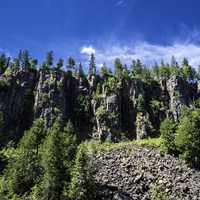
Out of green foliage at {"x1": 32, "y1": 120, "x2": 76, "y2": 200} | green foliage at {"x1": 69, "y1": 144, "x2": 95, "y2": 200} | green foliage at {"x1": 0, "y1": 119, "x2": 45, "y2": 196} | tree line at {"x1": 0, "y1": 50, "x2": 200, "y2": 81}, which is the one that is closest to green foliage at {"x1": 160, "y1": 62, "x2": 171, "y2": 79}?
tree line at {"x1": 0, "y1": 50, "x2": 200, "y2": 81}

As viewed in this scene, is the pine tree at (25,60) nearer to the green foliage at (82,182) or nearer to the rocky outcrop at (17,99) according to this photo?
the rocky outcrop at (17,99)

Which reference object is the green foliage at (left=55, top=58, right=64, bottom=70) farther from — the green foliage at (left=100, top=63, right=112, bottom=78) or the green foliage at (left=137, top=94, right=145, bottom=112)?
the green foliage at (left=137, top=94, right=145, bottom=112)

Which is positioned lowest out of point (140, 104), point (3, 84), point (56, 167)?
point (56, 167)

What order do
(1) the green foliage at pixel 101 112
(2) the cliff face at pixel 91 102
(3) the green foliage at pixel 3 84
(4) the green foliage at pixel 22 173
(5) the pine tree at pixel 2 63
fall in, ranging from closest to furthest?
(4) the green foliage at pixel 22 173 < (2) the cliff face at pixel 91 102 < (1) the green foliage at pixel 101 112 < (3) the green foliage at pixel 3 84 < (5) the pine tree at pixel 2 63

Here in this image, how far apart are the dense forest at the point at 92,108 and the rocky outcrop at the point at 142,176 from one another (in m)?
4.52

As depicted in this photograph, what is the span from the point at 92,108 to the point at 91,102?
2.93m

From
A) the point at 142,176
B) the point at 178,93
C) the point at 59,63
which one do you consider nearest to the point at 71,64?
the point at 59,63

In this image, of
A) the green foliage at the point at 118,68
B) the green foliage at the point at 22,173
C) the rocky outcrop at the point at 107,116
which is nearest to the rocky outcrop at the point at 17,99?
the rocky outcrop at the point at 107,116

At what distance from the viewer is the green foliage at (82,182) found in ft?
222

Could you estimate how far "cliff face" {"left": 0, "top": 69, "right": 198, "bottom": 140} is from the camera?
12925 cm

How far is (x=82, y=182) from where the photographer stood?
69.2m

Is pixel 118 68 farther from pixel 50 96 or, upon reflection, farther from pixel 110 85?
pixel 50 96

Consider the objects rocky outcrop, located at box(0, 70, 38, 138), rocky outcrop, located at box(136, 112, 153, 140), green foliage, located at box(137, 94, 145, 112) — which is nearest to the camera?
rocky outcrop, located at box(136, 112, 153, 140)

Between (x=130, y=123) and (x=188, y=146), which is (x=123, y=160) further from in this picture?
(x=130, y=123)
